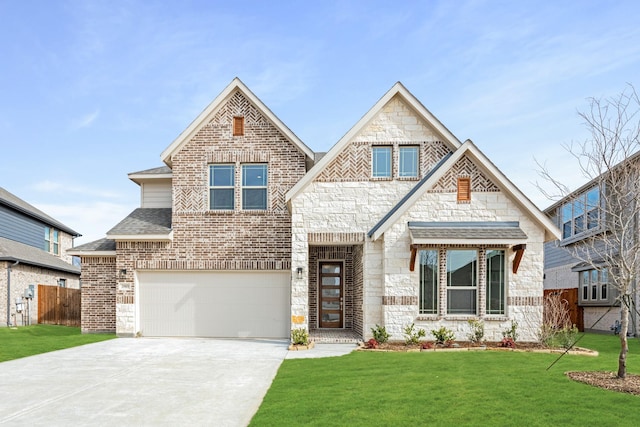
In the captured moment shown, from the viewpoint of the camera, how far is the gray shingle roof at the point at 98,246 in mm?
17938

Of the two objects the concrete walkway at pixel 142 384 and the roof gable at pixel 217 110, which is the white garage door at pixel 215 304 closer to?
the concrete walkway at pixel 142 384

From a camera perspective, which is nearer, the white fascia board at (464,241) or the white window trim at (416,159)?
the white fascia board at (464,241)

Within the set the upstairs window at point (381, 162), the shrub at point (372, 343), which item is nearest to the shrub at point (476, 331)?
the shrub at point (372, 343)

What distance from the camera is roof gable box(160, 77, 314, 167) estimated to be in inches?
683

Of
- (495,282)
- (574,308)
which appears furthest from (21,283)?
(574,308)

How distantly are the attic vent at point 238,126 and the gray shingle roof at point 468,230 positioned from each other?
703cm

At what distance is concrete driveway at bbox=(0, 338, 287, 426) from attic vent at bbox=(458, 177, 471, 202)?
6731 millimetres

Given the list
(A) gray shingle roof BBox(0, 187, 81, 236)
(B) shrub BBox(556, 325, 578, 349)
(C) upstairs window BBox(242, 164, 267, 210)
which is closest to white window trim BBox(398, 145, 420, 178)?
(C) upstairs window BBox(242, 164, 267, 210)

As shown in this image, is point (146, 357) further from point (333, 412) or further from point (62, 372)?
point (333, 412)

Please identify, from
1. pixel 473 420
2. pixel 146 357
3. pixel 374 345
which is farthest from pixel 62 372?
pixel 473 420

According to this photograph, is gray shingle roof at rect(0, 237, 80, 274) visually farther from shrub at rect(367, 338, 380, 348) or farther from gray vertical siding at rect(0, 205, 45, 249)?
shrub at rect(367, 338, 380, 348)

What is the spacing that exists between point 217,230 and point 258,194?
6.21 ft

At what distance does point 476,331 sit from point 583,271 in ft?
40.7

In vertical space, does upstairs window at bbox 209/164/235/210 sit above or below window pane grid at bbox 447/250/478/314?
above
